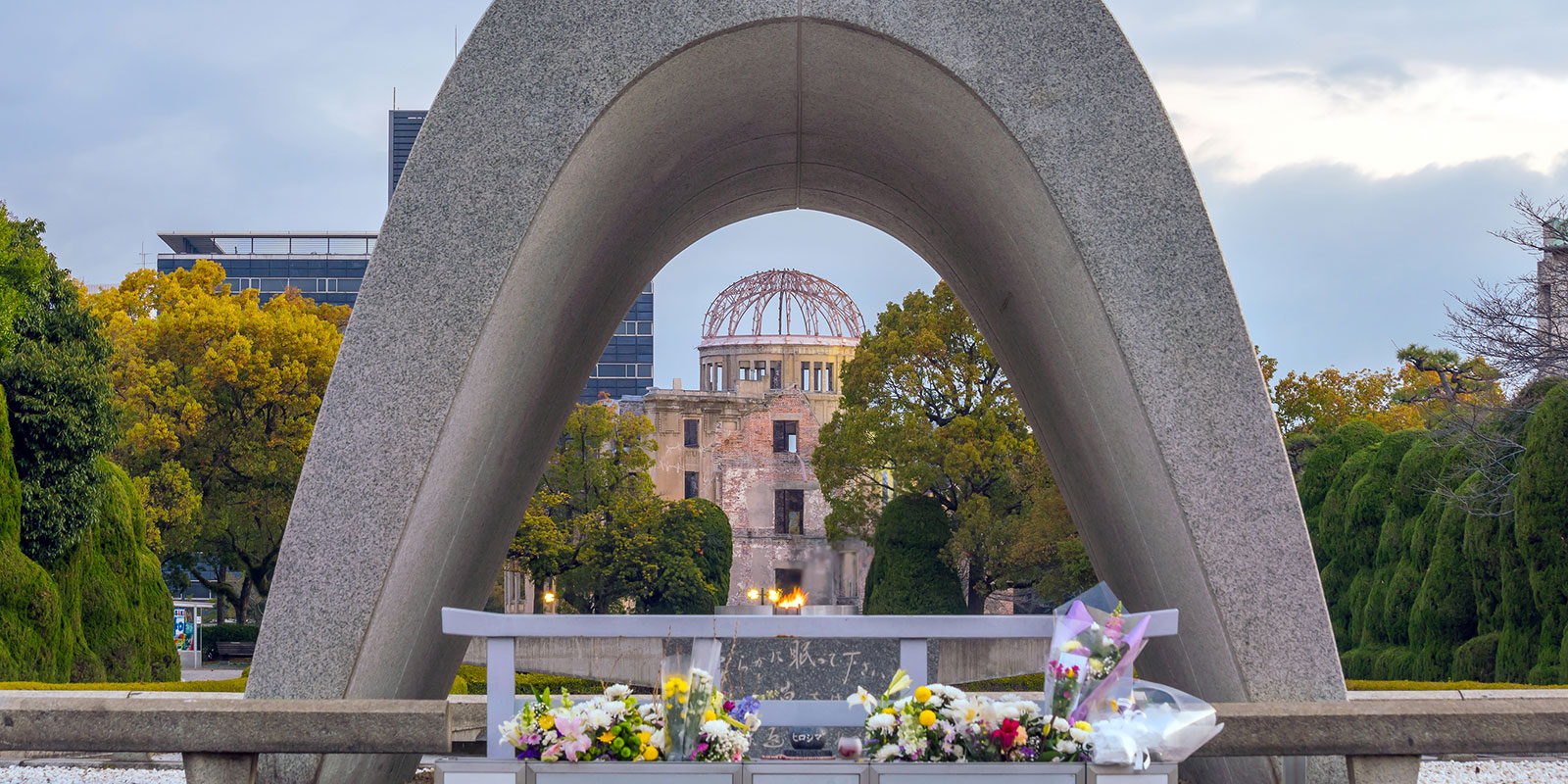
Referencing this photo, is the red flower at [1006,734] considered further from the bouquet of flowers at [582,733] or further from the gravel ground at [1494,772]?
the gravel ground at [1494,772]

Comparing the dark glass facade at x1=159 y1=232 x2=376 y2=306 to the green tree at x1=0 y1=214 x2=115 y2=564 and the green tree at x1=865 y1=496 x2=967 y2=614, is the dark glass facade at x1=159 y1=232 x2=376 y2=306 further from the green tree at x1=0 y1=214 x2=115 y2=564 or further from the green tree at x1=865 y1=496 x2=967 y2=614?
the green tree at x1=0 y1=214 x2=115 y2=564

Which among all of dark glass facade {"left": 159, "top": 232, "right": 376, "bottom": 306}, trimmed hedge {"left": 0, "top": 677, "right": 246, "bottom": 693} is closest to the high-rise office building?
dark glass facade {"left": 159, "top": 232, "right": 376, "bottom": 306}

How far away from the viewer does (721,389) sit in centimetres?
4975

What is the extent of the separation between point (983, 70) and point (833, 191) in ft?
10.9

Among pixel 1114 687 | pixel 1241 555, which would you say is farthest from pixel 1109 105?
pixel 1114 687

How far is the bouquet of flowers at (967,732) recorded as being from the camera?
4.12 meters

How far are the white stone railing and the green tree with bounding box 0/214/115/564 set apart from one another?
1304 cm

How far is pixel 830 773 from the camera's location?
4.08 m

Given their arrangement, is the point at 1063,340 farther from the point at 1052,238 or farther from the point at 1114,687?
the point at 1114,687

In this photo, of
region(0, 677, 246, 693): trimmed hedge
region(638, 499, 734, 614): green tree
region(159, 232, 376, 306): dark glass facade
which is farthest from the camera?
region(159, 232, 376, 306): dark glass facade

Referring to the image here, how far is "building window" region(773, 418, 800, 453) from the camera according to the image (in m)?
44.4

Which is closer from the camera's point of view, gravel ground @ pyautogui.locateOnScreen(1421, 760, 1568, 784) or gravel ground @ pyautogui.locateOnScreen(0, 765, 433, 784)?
gravel ground @ pyautogui.locateOnScreen(0, 765, 433, 784)

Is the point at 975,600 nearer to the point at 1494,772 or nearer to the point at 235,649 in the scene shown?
the point at 235,649

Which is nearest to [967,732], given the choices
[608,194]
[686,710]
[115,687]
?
[686,710]
